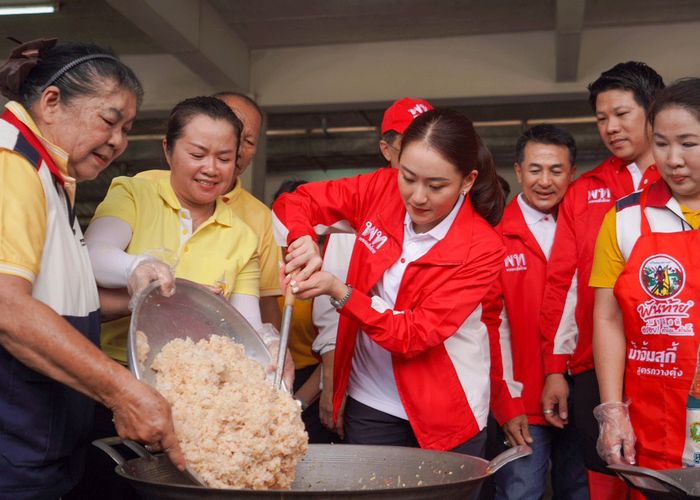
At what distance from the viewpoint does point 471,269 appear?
222 cm

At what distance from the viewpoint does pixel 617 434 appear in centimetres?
211

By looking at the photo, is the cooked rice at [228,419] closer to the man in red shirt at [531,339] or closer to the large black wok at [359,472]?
the large black wok at [359,472]

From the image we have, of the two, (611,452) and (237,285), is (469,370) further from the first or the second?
(237,285)

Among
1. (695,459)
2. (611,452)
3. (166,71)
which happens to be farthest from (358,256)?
(166,71)

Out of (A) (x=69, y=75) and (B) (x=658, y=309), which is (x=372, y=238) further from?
(A) (x=69, y=75)

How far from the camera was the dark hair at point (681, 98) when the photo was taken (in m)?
2.03

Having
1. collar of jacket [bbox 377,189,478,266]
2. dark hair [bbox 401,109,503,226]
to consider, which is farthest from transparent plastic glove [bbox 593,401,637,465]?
dark hair [bbox 401,109,503,226]

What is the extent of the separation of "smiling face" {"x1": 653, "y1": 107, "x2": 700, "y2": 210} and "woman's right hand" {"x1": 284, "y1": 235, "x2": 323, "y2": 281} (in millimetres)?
904

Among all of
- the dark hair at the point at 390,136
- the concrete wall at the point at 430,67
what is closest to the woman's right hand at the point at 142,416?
the dark hair at the point at 390,136

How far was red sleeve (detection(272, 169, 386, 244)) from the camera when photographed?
7.82 ft

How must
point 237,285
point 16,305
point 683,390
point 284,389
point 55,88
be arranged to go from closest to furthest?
point 16,305 < point 55,88 < point 284,389 < point 683,390 < point 237,285

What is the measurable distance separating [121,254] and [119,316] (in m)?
0.17

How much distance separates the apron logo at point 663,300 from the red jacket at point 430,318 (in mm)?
402

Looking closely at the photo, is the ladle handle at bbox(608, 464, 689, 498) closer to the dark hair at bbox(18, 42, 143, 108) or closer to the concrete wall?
the dark hair at bbox(18, 42, 143, 108)
